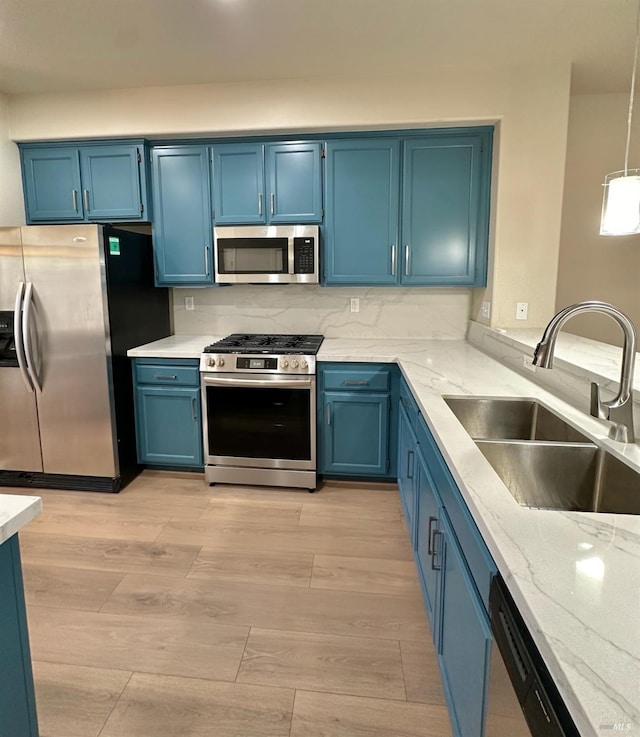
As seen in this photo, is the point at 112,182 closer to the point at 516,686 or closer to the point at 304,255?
the point at 304,255

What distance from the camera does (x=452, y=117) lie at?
2879 millimetres

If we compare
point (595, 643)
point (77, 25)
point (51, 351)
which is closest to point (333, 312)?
point (51, 351)

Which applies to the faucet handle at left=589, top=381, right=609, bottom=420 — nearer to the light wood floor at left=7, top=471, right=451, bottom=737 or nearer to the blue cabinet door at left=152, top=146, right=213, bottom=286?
the light wood floor at left=7, top=471, right=451, bottom=737

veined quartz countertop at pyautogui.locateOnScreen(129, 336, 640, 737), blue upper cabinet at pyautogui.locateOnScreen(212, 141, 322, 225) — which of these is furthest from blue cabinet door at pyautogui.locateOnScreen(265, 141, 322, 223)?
veined quartz countertop at pyautogui.locateOnScreen(129, 336, 640, 737)

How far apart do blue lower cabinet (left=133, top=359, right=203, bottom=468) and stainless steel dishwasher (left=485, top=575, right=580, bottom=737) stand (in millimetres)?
2529

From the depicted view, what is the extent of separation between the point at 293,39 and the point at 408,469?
2.36m

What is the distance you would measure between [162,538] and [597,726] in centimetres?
239

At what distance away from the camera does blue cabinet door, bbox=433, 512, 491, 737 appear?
1.04 meters

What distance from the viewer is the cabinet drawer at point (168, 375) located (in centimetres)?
311

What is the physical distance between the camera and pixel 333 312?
3578mm

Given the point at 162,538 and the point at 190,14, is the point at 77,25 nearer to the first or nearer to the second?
the point at 190,14

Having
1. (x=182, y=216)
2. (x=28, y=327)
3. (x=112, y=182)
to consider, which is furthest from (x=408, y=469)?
(x=112, y=182)

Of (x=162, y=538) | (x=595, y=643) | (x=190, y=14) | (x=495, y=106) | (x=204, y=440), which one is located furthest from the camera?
(x=204, y=440)

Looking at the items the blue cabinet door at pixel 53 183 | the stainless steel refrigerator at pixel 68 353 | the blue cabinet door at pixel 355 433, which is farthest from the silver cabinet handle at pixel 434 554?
the blue cabinet door at pixel 53 183
